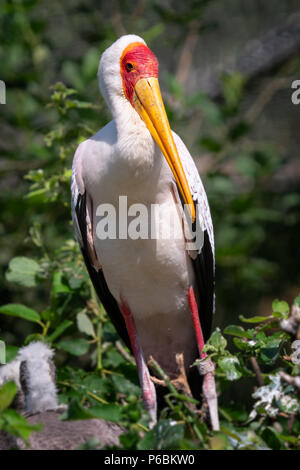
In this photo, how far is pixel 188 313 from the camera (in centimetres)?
301

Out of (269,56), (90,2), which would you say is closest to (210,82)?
(269,56)

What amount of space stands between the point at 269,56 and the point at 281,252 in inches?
56.3

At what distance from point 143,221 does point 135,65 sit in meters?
0.59

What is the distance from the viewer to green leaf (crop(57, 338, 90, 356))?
284 centimetres

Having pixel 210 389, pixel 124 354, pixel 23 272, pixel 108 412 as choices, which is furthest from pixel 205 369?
pixel 23 272

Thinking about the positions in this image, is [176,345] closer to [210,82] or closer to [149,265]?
[149,265]

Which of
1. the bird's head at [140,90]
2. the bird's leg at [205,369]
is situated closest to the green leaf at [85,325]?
the bird's leg at [205,369]

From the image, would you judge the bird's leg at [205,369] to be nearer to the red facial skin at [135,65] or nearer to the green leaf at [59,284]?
the green leaf at [59,284]

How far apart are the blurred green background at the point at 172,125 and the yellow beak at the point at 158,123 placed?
0.56 metres

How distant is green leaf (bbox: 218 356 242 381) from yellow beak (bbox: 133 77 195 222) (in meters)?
0.62

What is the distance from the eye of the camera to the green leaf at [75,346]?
2.84m

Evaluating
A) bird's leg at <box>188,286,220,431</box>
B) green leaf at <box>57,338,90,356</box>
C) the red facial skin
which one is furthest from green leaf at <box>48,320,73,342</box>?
the red facial skin

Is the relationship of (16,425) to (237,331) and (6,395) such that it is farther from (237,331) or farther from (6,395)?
(237,331)

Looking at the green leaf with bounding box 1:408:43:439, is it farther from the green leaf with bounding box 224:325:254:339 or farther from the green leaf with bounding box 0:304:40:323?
the green leaf with bounding box 0:304:40:323
